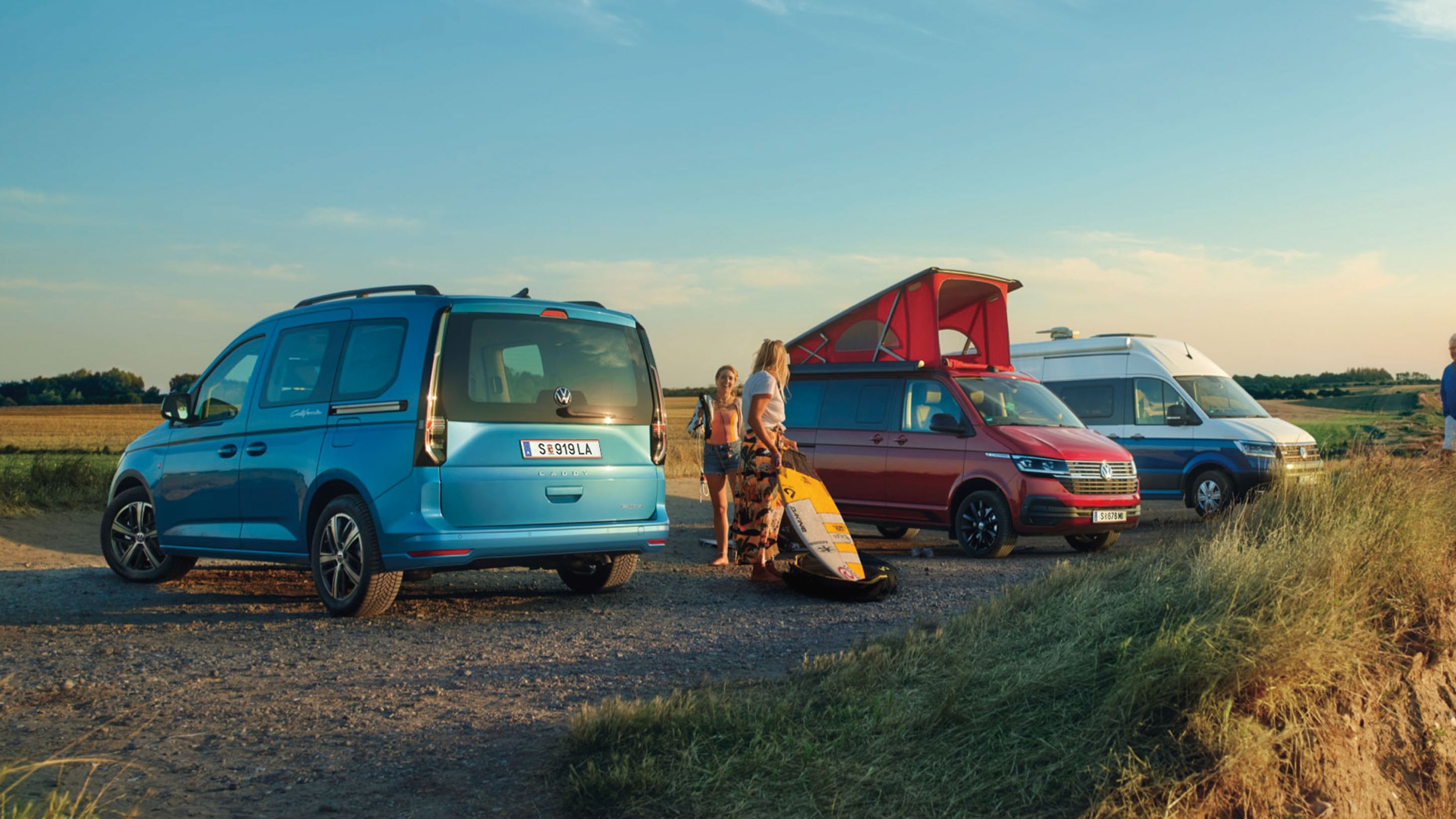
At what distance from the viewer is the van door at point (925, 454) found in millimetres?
12281

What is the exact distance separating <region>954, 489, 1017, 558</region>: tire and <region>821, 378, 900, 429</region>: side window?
1412 mm

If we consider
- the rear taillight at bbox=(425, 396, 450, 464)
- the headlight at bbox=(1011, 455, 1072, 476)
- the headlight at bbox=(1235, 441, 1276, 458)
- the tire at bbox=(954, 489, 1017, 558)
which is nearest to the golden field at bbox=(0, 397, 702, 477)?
the tire at bbox=(954, 489, 1017, 558)

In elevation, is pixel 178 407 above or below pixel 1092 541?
above

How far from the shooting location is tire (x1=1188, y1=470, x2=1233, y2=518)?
15.4 meters

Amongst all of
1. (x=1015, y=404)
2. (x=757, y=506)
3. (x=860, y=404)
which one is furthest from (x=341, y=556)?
(x=1015, y=404)

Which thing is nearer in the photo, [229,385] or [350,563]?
[350,563]

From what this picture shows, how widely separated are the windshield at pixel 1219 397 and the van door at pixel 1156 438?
31 cm

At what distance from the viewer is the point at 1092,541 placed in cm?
1278

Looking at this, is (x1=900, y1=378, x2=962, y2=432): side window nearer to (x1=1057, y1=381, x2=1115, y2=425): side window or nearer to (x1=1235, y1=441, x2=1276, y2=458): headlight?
(x1=1057, y1=381, x2=1115, y2=425): side window

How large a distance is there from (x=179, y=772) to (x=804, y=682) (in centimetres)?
278

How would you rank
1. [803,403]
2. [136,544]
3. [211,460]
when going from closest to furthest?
[211,460] → [136,544] → [803,403]

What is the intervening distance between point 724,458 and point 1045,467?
11.1ft

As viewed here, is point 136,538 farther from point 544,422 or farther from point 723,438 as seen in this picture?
point 723,438

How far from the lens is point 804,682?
5.54 meters
